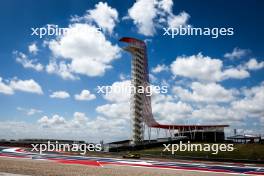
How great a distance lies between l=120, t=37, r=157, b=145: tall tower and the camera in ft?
228

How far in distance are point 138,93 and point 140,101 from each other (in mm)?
1838

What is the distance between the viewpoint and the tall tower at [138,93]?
2731 inches

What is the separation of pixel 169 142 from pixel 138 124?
8.90 meters

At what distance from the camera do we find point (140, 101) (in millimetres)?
70562

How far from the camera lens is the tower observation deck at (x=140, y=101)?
69.4m

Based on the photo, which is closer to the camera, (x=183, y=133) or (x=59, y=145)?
(x=59, y=145)

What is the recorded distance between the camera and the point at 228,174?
29.1m

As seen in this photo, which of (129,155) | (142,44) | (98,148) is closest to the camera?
(129,155)

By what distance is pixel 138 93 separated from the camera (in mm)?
70312

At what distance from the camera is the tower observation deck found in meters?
69.4

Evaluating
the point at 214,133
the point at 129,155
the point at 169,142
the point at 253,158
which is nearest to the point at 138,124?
the point at 169,142

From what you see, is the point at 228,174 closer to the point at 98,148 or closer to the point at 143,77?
the point at 98,148

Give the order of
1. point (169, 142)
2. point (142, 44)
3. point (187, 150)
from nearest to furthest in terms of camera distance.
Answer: point (187, 150)
point (169, 142)
point (142, 44)

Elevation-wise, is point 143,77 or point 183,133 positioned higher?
point 143,77
